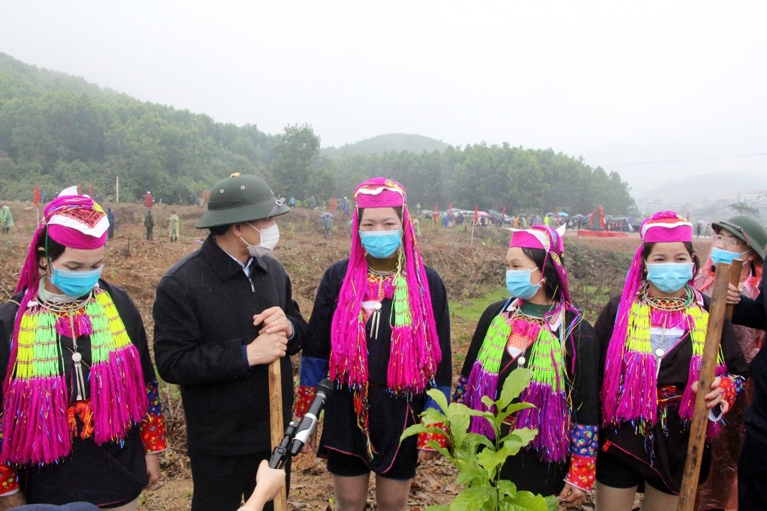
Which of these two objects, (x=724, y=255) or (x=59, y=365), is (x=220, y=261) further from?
(x=724, y=255)

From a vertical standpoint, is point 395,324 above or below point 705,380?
above

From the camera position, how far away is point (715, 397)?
2.44 metres

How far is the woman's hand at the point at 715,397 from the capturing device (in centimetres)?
240

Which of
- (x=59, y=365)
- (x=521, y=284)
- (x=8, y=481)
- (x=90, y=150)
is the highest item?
(x=90, y=150)

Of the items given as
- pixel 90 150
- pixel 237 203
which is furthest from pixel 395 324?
pixel 90 150

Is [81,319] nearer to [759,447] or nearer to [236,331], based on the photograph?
[236,331]

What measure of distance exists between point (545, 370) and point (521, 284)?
1.39ft

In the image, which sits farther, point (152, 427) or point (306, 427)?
point (152, 427)

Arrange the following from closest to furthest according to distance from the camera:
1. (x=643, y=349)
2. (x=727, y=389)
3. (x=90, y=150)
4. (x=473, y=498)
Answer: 1. (x=473, y=498)
2. (x=727, y=389)
3. (x=643, y=349)
4. (x=90, y=150)

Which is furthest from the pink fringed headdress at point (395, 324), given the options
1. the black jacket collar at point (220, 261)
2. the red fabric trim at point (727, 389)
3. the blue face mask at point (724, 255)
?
the blue face mask at point (724, 255)

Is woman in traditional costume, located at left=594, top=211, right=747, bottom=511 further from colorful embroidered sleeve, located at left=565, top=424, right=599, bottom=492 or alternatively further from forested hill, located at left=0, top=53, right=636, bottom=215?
forested hill, located at left=0, top=53, right=636, bottom=215

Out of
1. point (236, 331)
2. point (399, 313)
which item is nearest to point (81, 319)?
point (236, 331)

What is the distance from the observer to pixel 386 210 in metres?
2.64

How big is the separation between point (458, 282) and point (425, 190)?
5195 centimetres
